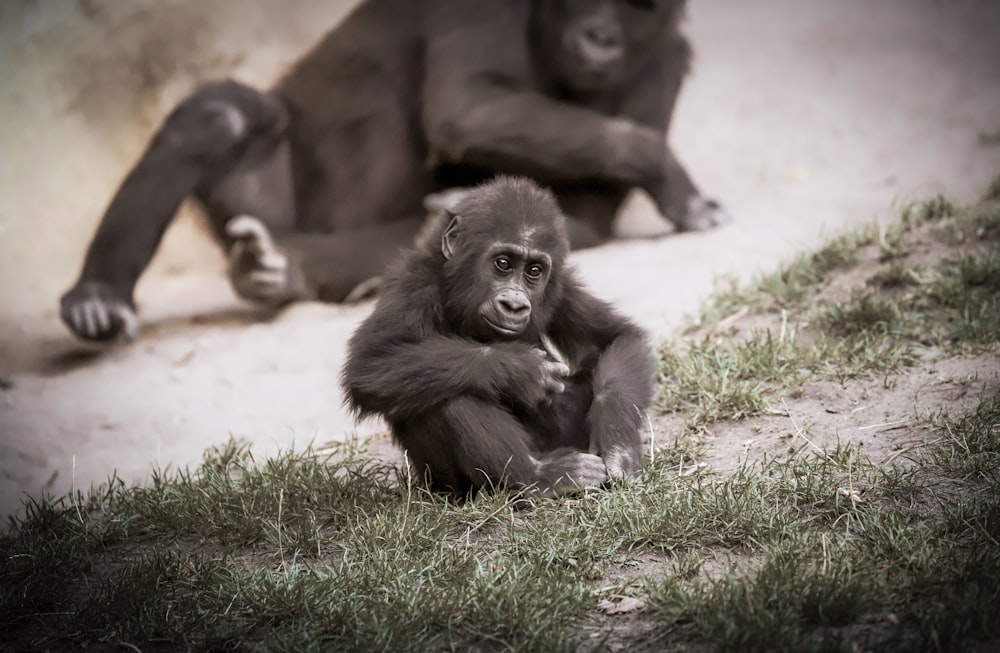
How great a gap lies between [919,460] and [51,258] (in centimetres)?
713

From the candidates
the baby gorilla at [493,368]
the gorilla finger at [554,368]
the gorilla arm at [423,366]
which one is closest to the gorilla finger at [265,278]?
the baby gorilla at [493,368]

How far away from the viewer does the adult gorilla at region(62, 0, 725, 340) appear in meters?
7.47

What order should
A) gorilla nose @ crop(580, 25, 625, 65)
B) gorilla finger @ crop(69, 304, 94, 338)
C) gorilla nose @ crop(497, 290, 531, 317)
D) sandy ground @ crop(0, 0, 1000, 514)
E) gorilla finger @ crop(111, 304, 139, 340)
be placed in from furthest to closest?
gorilla nose @ crop(580, 25, 625, 65)
gorilla finger @ crop(111, 304, 139, 340)
gorilla finger @ crop(69, 304, 94, 338)
sandy ground @ crop(0, 0, 1000, 514)
gorilla nose @ crop(497, 290, 531, 317)

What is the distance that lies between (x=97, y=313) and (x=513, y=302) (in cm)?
418

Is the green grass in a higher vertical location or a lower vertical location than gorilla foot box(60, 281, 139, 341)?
higher

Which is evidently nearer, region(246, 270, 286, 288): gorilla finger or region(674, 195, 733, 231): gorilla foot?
region(246, 270, 286, 288): gorilla finger

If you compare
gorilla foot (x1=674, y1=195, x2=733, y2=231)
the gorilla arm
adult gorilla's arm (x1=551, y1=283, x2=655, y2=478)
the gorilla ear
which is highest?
the gorilla ear

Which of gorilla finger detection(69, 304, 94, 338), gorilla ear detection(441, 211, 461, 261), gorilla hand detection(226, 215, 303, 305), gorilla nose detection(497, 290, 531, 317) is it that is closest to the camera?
gorilla nose detection(497, 290, 531, 317)

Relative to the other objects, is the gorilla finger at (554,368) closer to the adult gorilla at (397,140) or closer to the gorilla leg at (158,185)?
the adult gorilla at (397,140)

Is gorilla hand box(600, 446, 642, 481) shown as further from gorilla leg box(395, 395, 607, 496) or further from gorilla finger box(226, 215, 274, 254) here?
gorilla finger box(226, 215, 274, 254)

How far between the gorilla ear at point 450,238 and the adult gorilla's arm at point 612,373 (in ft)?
1.74

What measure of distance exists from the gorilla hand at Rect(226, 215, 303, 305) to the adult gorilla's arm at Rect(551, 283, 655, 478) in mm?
3544

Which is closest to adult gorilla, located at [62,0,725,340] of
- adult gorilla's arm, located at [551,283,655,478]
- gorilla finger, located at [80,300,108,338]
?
gorilla finger, located at [80,300,108,338]

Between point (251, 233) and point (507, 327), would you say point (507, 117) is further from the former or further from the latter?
point (507, 327)
